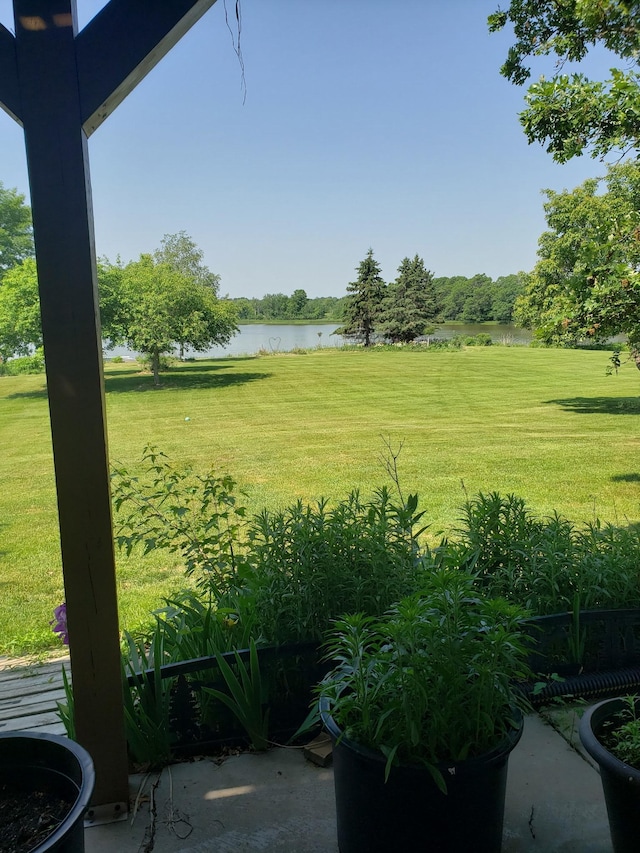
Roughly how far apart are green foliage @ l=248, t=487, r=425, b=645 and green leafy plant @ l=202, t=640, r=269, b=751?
105mm

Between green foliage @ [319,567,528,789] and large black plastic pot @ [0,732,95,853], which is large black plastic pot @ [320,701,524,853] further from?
large black plastic pot @ [0,732,95,853]

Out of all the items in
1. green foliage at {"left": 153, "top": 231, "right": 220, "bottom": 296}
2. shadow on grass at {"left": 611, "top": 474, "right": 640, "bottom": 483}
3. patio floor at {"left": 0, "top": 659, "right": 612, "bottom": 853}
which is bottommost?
shadow on grass at {"left": 611, "top": 474, "right": 640, "bottom": 483}

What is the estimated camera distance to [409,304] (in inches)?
356

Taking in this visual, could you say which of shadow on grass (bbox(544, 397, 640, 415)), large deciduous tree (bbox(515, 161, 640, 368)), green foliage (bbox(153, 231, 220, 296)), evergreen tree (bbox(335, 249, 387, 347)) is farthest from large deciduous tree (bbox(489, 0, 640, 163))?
green foliage (bbox(153, 231, 220, 296))

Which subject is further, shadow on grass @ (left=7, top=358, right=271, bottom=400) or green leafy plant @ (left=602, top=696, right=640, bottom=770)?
shadow on grass @ (left=7, top=358, right=271, bottom=400)

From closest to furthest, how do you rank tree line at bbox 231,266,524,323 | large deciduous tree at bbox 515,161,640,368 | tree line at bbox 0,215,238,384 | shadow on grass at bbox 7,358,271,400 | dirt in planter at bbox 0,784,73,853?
dirt in planter at bbox 0,784,73,853, large deciduous tree at bbox 515,161,640,368, tree line at bbox 231,266,524,323, tree line at bbox 0,215,238,384, shadow on grass at bbox 7,358,271,400

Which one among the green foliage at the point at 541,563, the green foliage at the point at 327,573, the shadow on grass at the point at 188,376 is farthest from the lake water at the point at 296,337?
the green foliage at the point at 327,573

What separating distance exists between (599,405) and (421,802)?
30.1ft

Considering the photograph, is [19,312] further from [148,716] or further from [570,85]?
[148,716]

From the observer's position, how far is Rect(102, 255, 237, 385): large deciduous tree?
899 cm

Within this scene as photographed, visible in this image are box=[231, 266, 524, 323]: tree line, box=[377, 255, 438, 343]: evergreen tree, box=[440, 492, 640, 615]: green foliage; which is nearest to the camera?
box=[440, 492, 640, 615]: green foliage

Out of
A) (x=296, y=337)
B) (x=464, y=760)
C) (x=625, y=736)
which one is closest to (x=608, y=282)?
(x=625, y=736)

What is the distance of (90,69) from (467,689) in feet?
4.47

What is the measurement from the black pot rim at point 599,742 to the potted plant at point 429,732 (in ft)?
0.47
